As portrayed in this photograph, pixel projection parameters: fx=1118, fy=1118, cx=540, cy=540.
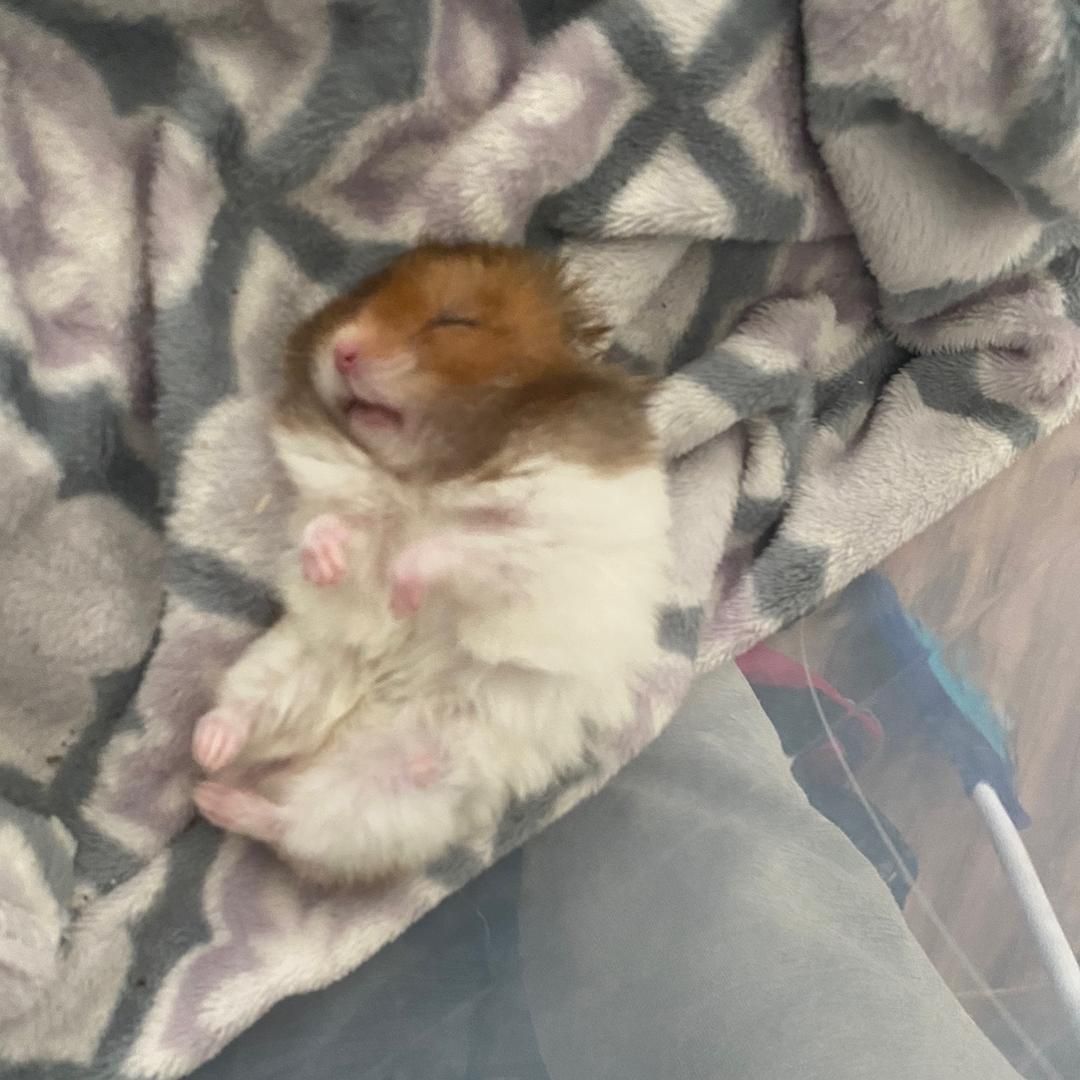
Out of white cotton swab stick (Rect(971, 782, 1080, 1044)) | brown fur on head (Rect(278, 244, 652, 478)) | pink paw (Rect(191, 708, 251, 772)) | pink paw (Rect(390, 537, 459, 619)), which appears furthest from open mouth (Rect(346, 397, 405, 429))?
white cotton swab stick (Rect(971, 782, 1080, 1044))

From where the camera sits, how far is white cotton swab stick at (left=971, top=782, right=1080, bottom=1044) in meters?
1.03

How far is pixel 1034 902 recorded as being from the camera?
43.3 inches

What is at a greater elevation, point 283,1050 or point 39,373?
point 39,373

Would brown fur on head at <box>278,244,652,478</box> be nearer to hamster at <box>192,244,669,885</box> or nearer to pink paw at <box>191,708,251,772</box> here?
hamster at <box>192,244,669,885</box>

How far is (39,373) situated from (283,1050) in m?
0.68

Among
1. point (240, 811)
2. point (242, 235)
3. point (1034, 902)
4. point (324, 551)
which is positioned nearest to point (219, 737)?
point (240, 811)

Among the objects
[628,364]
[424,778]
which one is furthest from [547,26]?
[424,778]

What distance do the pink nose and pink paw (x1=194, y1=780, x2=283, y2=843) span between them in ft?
1.29

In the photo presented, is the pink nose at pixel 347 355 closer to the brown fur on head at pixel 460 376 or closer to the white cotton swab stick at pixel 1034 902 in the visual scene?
the brown fur on head at pixel 460 376

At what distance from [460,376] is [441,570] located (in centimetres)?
17

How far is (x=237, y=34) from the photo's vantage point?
3.36 ft

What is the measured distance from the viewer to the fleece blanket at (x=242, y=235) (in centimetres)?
101

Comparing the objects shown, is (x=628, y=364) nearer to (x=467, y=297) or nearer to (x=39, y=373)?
(x=467, y=297)

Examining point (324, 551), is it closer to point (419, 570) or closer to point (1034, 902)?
point (419, 570)
